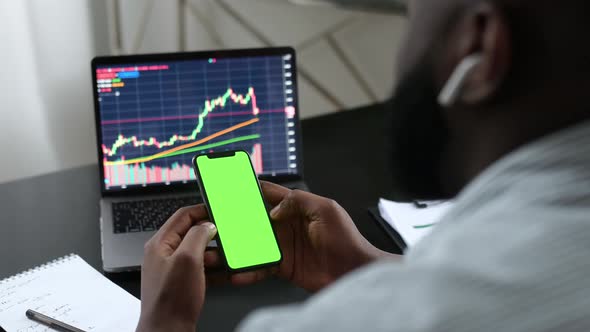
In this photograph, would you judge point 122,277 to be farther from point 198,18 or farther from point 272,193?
point 198,18

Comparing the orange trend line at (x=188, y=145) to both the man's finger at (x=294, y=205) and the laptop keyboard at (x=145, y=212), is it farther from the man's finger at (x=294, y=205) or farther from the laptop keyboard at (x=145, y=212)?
the man's finger at (x=294, y=205)

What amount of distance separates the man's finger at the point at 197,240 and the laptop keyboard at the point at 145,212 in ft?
0.84

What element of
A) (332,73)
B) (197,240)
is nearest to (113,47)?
(332,73)

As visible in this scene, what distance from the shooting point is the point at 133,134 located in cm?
111

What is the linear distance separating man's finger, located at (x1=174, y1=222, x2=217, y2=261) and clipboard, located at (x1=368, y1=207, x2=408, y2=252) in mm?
299

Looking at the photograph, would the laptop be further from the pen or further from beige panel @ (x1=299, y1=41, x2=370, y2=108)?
beige panel @ (x1=299, y1=41, x2=370, y2=108)

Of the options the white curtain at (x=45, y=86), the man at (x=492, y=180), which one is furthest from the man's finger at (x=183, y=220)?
the white curtain at (x=45, y=86)

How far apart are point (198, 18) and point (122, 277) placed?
45.5 inches

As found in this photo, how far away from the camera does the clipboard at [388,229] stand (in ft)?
3.23

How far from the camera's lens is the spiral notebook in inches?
32.5

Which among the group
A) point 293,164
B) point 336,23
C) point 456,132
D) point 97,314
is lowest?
point 97,314

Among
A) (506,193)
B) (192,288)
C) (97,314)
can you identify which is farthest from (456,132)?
(97,314)

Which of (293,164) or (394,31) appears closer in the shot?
(293,164)

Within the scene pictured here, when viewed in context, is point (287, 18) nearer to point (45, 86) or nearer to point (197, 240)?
point (45, 86)
